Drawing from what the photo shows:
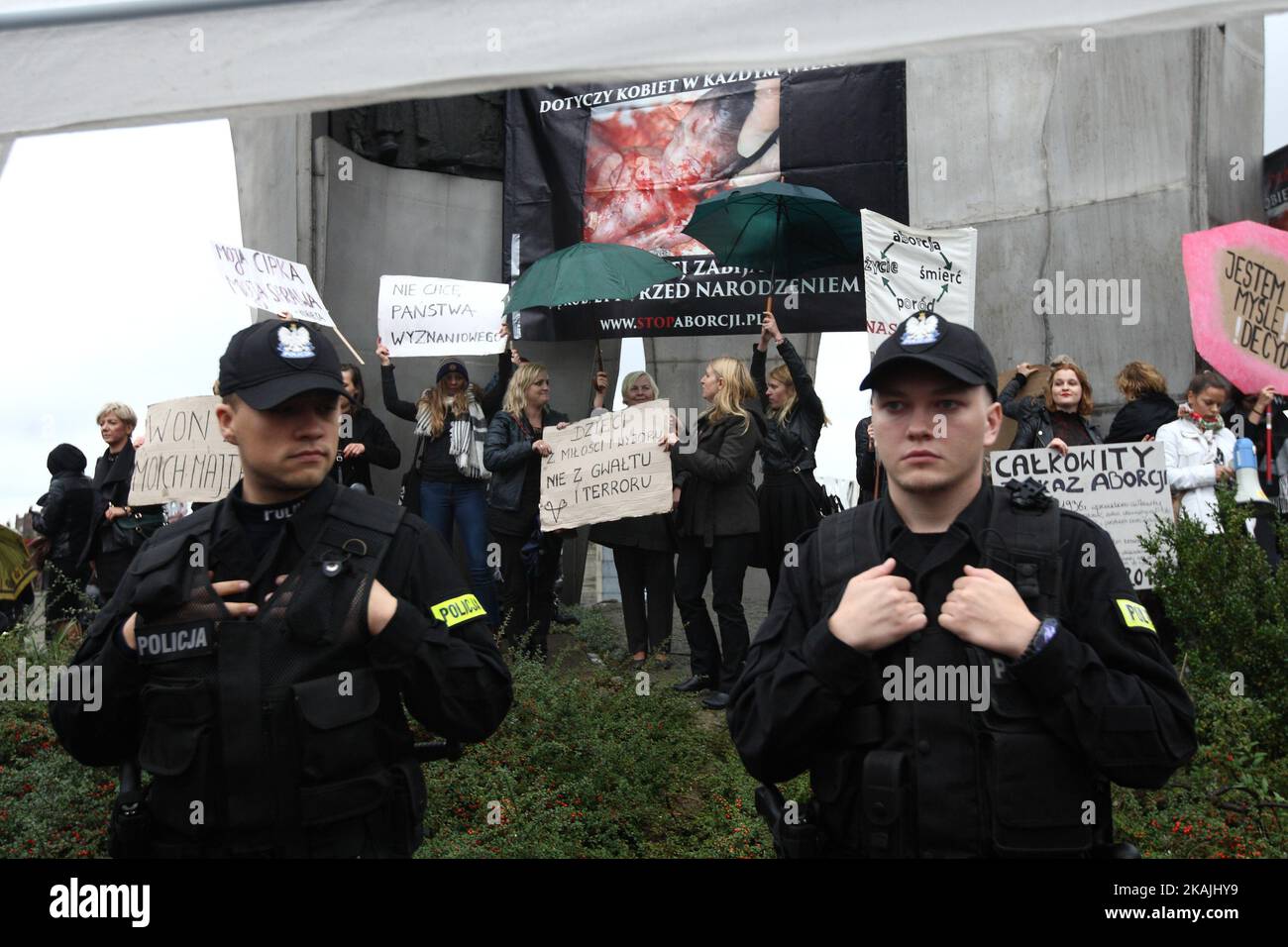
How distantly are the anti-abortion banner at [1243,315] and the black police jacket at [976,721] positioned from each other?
6.45 meters

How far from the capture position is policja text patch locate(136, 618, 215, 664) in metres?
2.64

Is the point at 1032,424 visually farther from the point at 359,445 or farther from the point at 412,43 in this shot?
the point at 412,43

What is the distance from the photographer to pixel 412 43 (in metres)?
2.38

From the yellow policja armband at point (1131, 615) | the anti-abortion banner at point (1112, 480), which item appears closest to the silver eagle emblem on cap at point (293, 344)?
the yellow policja armband at point (1131, 615)

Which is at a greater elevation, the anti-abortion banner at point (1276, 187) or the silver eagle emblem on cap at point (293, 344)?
the anti-abortion banner at point (1276, 187)

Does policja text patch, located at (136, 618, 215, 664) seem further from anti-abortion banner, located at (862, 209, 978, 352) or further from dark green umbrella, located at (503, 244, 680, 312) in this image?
anti-abortion banner, located at (862, 209, 978, 352)

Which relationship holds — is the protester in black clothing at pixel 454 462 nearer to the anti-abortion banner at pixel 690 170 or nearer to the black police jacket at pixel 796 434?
the black police jacket at pixel 796 434

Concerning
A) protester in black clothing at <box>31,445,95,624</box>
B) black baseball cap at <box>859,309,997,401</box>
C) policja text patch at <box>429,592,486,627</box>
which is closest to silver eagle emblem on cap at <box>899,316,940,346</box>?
black baseball cap at <box>859,309,997,401</box>

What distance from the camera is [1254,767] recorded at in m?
5.49

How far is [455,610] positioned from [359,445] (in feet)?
20.8

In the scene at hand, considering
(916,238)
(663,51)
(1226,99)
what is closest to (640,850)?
(663,51)

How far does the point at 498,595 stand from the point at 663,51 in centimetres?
665

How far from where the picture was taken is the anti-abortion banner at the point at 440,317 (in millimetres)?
9719
